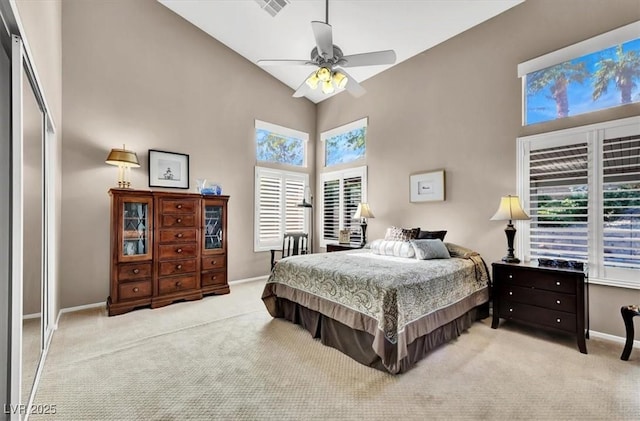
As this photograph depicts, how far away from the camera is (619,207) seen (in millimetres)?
2783

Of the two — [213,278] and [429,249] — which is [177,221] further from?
[429,249]

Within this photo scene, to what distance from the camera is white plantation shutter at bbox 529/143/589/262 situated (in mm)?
3004

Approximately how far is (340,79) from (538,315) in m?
3.06

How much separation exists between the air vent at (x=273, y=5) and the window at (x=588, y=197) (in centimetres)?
343

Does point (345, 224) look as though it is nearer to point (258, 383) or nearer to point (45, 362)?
point (258, 383)

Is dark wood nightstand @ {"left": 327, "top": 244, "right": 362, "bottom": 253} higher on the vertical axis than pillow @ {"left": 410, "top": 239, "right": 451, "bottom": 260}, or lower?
lower

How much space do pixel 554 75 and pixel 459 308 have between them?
110 inches

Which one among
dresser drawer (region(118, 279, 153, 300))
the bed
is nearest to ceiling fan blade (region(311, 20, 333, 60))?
the bed

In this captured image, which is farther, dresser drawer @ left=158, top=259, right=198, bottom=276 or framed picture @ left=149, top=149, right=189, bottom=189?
framed picture @ left=149, top=149, right=189, bottom=189

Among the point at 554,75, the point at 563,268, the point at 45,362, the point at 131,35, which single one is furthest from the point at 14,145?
the point at 554,75

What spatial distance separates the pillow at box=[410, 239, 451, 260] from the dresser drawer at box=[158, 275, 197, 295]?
9.97 feet

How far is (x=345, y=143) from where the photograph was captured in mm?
5723

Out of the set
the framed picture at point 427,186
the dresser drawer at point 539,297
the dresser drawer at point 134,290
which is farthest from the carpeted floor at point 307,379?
the framed picture at point 427,186

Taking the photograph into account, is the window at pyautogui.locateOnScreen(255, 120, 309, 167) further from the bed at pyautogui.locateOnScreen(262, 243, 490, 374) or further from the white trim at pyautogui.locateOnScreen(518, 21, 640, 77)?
the white trim at pyautogui.locateOnScreen(518, 21, 640, 77)
